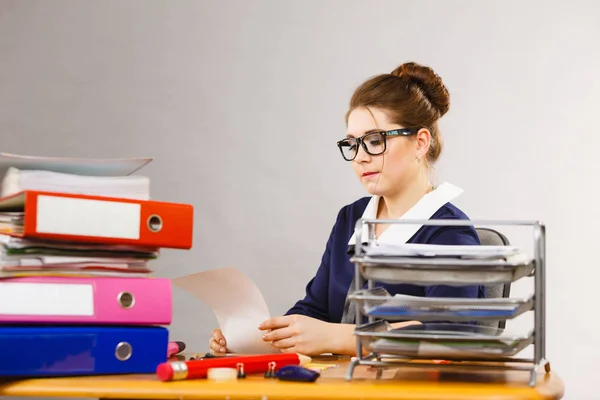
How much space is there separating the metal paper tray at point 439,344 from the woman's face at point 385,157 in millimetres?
991

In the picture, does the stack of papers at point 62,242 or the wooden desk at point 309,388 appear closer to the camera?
the wooden desk at point 309,388

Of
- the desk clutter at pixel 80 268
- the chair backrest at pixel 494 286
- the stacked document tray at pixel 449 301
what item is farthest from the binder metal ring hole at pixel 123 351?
the chair backrest at pixel 494 286

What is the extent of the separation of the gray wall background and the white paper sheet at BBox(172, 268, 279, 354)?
124cm

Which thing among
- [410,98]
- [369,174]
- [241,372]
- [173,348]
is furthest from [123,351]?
[410,98]

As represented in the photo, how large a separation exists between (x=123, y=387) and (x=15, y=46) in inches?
90.5

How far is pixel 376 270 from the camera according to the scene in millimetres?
1090

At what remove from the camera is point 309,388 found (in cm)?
101

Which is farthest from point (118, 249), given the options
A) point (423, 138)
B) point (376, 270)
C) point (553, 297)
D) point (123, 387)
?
point (553, 297)

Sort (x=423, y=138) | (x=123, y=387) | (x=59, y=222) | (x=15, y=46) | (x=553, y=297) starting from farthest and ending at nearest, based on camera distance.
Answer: (x=15, y=46) → (x=553, y=297) → (x=423, y=138) → (x=59, y=222) → (x=123, y=387)

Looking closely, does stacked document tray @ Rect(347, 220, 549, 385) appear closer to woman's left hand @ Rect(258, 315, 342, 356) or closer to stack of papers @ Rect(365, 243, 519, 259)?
stack of papers @ Rect(365, 243, 519, 259)

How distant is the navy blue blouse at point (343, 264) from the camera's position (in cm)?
196

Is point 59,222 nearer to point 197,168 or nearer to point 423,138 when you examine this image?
point 423,138

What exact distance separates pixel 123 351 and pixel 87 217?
195 mm

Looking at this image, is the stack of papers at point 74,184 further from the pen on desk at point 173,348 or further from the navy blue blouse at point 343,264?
the navy blue blouse at point 343,264
